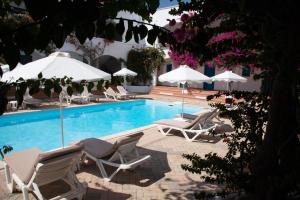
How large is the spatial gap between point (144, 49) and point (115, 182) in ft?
69.8

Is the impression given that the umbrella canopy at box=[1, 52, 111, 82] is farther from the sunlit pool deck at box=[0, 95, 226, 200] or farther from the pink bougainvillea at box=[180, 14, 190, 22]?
the pink bougainvillea at box=[180, 14, 190, 22]

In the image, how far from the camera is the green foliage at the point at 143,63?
24941 mm

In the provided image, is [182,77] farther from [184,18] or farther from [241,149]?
[184,18]

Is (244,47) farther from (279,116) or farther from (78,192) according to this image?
(78,192)

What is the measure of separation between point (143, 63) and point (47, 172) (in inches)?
850

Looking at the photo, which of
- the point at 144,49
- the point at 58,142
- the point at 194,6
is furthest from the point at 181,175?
the point at 144,49

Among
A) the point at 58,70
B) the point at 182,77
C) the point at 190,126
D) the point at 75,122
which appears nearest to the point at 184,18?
the point at 58,70

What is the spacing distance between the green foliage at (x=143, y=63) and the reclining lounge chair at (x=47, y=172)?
67.3 ft

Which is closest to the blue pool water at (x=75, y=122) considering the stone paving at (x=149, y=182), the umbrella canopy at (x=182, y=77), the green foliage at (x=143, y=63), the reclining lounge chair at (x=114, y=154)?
the umbrella canopy at (x=182, y=77)

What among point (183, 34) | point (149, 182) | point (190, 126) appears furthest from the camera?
point (190, 126)

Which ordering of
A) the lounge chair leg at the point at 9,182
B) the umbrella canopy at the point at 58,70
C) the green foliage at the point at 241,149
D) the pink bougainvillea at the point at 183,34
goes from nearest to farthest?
1. the pink bougainvillea at the point at 183,34
2. the green foliage at the point at 241,149
3. the lounge chair leg at the point at 9,182
4. the umbrella canopy at the point at 58,70

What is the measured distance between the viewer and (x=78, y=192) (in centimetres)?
417

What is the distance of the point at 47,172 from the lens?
3977 millimetres

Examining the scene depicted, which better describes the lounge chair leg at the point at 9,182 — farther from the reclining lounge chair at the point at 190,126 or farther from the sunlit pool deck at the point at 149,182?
the reclining lounge chair at the point at 190,126
